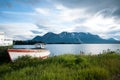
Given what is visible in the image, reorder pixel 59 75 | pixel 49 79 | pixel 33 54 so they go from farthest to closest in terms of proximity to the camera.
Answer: pixel 33 54
pixel 59 75
pixel 49 79

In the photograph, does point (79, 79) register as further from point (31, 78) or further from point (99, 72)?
point (31, 78)

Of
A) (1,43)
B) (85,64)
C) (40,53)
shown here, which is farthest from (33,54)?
(1,43)

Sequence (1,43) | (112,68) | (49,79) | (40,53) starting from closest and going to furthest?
(49,79) → (112,68) → (40,53) → (1,43)

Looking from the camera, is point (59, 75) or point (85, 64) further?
point (85, 64)

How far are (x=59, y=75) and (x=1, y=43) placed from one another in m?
91.9

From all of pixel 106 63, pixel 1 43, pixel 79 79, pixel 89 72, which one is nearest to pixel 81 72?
pixel 89 72

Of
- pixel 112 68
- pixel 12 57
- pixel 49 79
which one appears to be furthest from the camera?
pixel 12 57

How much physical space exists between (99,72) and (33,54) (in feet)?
60.4

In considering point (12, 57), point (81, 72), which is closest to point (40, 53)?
point (12, 57)

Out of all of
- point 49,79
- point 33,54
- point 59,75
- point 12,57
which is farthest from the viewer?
point 33,54

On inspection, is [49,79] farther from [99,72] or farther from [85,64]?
[85,64]

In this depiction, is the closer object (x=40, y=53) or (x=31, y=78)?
(x=31, y=78)

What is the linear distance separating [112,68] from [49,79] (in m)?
4.21

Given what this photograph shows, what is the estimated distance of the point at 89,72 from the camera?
1070cm
